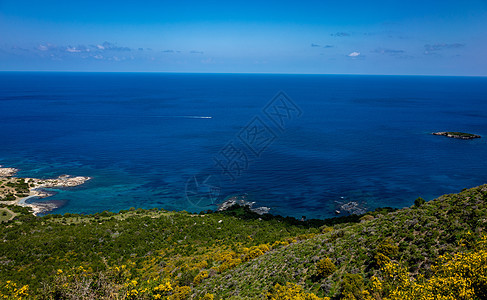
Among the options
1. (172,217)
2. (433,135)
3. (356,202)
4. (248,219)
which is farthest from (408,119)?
(172,217)

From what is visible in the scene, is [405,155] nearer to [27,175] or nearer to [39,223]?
[39,223]

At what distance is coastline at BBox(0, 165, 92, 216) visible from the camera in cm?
6103

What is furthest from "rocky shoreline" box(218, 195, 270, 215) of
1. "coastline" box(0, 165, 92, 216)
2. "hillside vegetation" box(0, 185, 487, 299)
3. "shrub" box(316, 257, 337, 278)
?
"coastline" box(0, 165, 92, 216)

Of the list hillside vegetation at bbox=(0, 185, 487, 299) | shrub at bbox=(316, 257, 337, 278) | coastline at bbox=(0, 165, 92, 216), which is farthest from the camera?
coastline at bbox=(0, 165, 92, 216)

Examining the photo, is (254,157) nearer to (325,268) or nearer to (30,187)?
(30,187)

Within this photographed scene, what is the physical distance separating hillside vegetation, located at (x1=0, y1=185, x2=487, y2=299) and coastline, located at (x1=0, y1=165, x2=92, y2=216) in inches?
384

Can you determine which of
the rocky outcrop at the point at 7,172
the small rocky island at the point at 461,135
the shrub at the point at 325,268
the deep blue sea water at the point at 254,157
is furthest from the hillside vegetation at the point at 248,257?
the small rocky island at the point at 461,135

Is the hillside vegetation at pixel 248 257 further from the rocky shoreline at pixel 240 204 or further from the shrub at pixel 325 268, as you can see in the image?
the rocky shoreline at pixel 240 204

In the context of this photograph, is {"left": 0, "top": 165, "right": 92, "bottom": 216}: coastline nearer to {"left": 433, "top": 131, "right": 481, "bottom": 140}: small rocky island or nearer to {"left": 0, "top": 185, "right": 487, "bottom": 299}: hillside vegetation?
{"left": 0, "top": 185, "right": 487, "bottom": 299}: hillside vegetation

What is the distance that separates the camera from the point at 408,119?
517 ft

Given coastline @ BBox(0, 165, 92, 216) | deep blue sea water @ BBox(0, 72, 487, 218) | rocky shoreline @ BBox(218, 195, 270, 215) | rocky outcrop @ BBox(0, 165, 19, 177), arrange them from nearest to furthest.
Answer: rocky shoreline @ BBox(218, 195, 270, 215)
coastline @ BBox(0, 165, 92, 216)
deep blue sea water @ BBox(0, 72, 487, 218)
rocky outcrop @ BBox(0, 165, 19, 177)

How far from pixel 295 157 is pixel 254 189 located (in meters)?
26.8

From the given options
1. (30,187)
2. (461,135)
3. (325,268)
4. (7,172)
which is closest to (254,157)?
(30,187)

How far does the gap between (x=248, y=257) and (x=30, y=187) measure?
61250 millimetres
